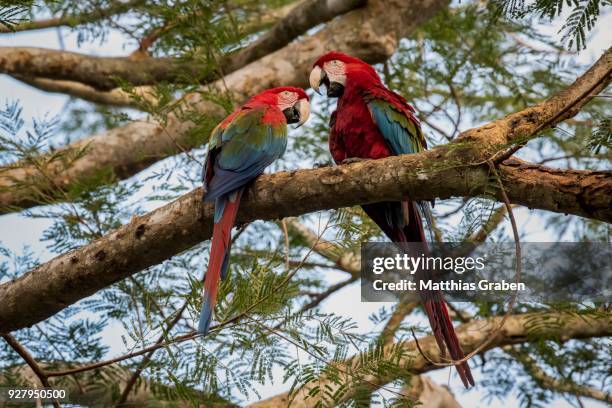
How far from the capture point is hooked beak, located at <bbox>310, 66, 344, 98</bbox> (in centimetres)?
247

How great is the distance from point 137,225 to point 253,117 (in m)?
0.51

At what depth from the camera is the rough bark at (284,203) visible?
1.50m

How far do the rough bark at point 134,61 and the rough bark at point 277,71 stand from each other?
0.29 ft

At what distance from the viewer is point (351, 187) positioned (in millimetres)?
1666

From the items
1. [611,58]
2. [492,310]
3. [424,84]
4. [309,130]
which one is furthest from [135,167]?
[611,58]

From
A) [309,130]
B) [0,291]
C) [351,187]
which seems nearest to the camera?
[351,187]

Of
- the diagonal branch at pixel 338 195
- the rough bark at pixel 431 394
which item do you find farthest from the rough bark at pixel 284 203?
the rough bark at pixel 431 394

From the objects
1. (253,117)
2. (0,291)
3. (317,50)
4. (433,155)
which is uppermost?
(317,50)

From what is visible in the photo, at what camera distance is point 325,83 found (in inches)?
100

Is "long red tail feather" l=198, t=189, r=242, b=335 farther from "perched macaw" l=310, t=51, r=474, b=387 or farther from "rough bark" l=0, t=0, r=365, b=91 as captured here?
"rough bark" l=0, t=0, r=365, b=91

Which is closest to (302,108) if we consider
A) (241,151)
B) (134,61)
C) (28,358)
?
(241,151)

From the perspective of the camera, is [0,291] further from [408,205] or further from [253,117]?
[408,205]

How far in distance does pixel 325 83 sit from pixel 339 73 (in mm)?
100

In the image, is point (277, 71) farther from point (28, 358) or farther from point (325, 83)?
point (28, 358)
